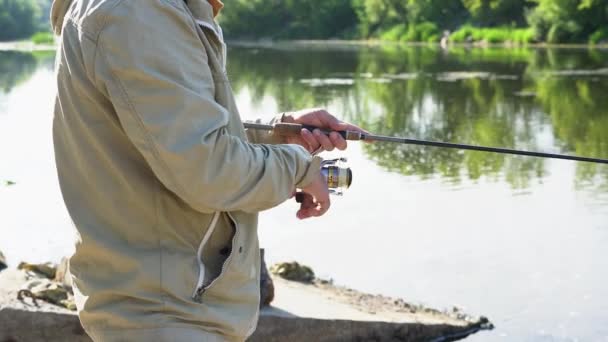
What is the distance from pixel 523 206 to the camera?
33.7 feet

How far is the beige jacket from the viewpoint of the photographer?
5.90ft

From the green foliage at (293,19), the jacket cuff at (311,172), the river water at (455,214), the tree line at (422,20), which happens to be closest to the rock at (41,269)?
the river water at (455,214)

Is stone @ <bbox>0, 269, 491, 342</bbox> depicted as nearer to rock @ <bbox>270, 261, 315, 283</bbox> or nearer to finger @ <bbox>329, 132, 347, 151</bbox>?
rock @ <bbox>270, 261, 315, 283</bbox>

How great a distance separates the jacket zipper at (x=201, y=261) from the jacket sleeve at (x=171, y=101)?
58 millimetres

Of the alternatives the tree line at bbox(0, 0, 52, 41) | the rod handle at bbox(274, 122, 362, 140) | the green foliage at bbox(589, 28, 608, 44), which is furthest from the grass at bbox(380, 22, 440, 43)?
the rod handle at bbox(274, 122, 362, 140)

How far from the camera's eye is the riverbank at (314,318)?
5.34 meters

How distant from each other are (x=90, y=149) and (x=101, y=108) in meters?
0.08

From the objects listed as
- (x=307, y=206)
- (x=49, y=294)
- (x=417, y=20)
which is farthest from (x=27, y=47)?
(x=307, y=206)

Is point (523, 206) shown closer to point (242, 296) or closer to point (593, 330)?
point (593, 330)

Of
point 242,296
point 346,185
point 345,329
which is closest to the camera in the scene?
point 242,296

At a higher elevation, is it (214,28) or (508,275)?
(214,28)

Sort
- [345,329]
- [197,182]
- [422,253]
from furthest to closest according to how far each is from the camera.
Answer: [422,253] → [345,329] → [197,182]

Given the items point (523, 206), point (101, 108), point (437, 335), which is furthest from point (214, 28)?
point (523, 206)

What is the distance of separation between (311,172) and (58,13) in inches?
23.1
